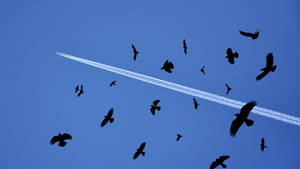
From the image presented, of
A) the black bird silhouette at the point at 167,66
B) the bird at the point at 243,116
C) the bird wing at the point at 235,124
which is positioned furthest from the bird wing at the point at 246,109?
the black bird silhouette at the point at 167,66

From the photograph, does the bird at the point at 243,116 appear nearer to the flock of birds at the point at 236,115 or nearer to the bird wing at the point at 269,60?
the flock of birds at the point at 236,115

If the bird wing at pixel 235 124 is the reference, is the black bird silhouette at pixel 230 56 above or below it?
above

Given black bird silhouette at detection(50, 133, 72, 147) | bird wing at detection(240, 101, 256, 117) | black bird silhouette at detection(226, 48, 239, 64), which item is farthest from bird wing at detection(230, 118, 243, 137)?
black bird silhouette at detection(50, 133, 72, 147)

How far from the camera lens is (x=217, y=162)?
408 inches

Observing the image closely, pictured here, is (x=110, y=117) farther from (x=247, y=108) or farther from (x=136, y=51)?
(x=247, y=108)

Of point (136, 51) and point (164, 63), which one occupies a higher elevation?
point (136, 51)

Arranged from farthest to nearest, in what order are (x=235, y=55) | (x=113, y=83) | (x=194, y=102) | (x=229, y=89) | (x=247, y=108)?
(x=113, y=83) < (x=229, y=89) < (x=194, y=102) < (x=235, y=55) < (x=247, y=108)

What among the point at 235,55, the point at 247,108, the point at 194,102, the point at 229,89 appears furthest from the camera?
the point at 229,89

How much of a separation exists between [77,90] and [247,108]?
849 centimetres

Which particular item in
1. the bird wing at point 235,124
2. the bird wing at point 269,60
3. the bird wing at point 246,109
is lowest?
the bird wing at point 235,124

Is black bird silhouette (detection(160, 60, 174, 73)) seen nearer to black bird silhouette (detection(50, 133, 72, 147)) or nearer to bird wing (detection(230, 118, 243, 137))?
bird wing (detection(230, 118, 243, 137))

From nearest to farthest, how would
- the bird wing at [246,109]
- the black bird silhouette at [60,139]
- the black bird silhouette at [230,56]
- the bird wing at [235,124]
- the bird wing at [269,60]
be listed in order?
the bird wing at [246,109], the bird wing at [235,124], the bird wing at [269,60], the black bird silhouette at [230,56], the black bird silhouette at [60,139]

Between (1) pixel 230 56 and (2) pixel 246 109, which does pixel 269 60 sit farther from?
(2) pixel 246 109

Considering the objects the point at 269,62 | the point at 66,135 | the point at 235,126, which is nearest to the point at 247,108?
the point at 235,126
